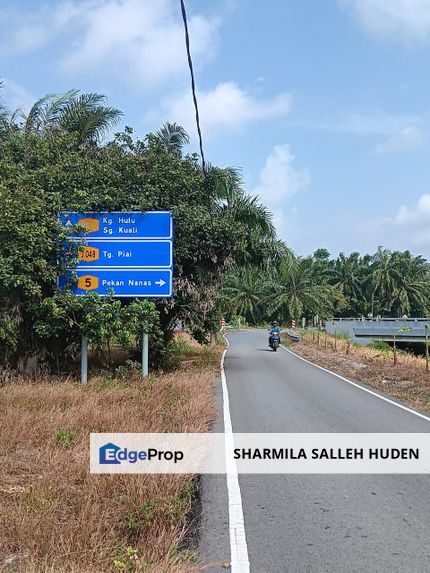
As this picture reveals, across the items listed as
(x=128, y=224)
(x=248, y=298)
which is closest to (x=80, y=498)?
(x=128, y=224)

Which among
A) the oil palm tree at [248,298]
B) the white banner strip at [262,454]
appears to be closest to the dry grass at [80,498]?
the white banner strip at [262,454]

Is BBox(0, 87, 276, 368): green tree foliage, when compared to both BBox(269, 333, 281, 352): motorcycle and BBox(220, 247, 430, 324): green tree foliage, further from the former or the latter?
BBox(220, 247, 430, 324): green tree foliage

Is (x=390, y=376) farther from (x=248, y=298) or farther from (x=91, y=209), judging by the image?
(x=248, y=298)

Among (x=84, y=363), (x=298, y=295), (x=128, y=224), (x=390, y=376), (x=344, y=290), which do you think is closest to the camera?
(x=84, y=363)

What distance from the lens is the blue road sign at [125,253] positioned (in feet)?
46.3

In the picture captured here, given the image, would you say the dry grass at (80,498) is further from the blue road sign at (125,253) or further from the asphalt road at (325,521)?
the blue road sign at (125,253)

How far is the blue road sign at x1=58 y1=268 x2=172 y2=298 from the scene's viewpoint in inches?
552

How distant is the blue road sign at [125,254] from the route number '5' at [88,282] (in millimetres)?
285

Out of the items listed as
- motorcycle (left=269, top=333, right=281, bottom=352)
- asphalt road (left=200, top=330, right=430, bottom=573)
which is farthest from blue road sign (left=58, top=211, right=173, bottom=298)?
motorcycle (left=269, top=333, right=281, bottom=352)

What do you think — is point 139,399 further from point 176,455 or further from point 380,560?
point 380,560

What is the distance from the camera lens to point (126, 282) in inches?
565

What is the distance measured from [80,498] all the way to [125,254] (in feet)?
32.9

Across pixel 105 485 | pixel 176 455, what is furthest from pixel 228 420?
pixel 105 485

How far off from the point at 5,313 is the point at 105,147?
6781mm
